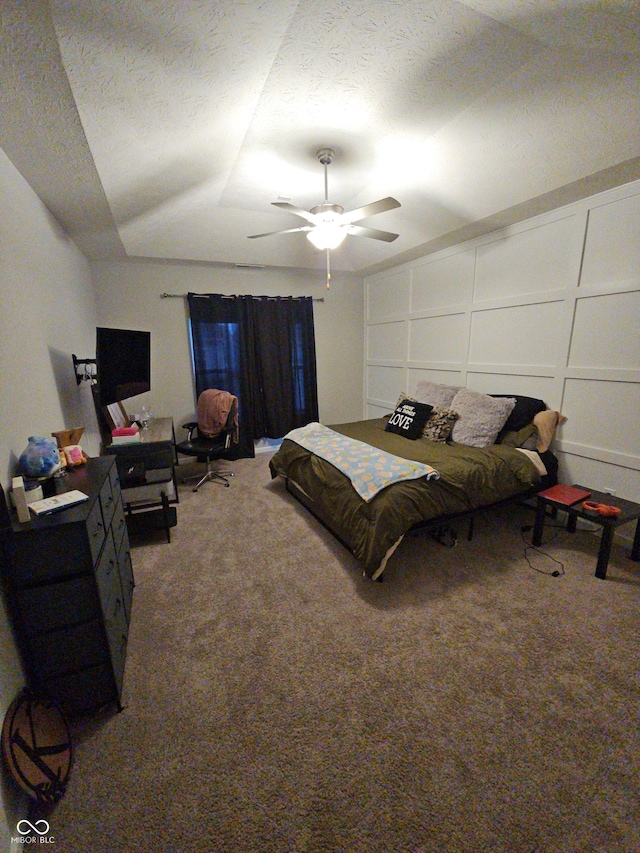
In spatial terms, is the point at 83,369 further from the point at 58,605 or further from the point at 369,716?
the point at 369,716

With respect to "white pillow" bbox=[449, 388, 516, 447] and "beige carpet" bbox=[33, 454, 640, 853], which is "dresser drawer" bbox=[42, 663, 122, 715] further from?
"white pillow" bbox=[449, 388, 516, 447]

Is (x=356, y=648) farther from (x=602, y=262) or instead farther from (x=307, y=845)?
A: (x=602, y=262)

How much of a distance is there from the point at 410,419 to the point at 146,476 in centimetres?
239

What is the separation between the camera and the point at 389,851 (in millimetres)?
1025

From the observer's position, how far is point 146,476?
273 centimetres

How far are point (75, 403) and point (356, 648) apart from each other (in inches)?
101

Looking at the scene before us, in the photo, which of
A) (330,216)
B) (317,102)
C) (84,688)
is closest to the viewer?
(84,688)

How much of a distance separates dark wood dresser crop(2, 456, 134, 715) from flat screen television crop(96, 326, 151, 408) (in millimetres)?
1276

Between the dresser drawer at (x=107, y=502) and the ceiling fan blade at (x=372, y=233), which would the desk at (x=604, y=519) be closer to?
the ceiling fan blade at (x=372, y=233)

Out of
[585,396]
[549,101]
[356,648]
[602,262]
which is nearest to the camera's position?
[356,648]

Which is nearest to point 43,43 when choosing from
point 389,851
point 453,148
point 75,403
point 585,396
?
point 75,403

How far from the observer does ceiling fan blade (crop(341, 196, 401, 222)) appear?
2.06 m

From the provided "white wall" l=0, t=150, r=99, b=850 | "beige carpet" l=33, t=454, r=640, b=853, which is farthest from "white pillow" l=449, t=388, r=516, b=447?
"white wall" l=0, t=150, r=99, b=850

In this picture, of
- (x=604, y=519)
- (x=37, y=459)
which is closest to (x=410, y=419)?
(x=604, y=519)
